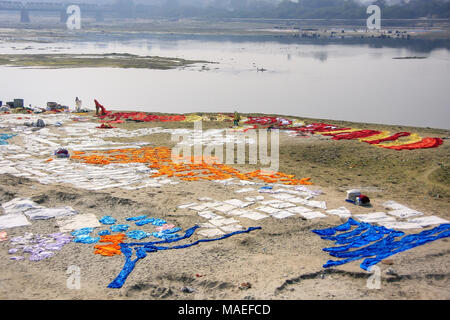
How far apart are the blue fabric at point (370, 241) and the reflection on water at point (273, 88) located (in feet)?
61.0

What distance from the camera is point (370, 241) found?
10641 millimetres

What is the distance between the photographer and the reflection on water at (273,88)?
33094 mm

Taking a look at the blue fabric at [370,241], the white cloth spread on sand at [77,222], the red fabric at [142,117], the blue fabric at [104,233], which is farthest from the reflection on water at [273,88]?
the blue fabric at [104,233]

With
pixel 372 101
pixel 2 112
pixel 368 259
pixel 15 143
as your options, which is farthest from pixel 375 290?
pixel 372 101

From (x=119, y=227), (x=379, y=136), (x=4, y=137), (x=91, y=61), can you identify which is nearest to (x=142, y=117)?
(x=4, y=137)

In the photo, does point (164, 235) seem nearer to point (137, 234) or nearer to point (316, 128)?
point (137, 234)

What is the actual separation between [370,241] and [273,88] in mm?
32369

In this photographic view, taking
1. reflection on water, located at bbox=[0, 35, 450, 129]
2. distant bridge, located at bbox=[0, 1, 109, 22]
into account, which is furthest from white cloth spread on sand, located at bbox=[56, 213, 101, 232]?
distant bridge, located at bbox=[0, 1, 109, 22]

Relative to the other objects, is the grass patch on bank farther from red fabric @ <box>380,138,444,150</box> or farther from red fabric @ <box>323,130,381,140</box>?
red fabric @ <box>380,138,444,150</box>

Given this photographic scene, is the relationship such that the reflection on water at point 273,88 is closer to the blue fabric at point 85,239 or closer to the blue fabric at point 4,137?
the blue fabric at point 4,137

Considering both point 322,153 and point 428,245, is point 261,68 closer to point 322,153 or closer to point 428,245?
point 322,153

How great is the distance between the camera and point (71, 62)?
57500mm

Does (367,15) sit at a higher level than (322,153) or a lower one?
higher

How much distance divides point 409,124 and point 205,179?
16905mm
